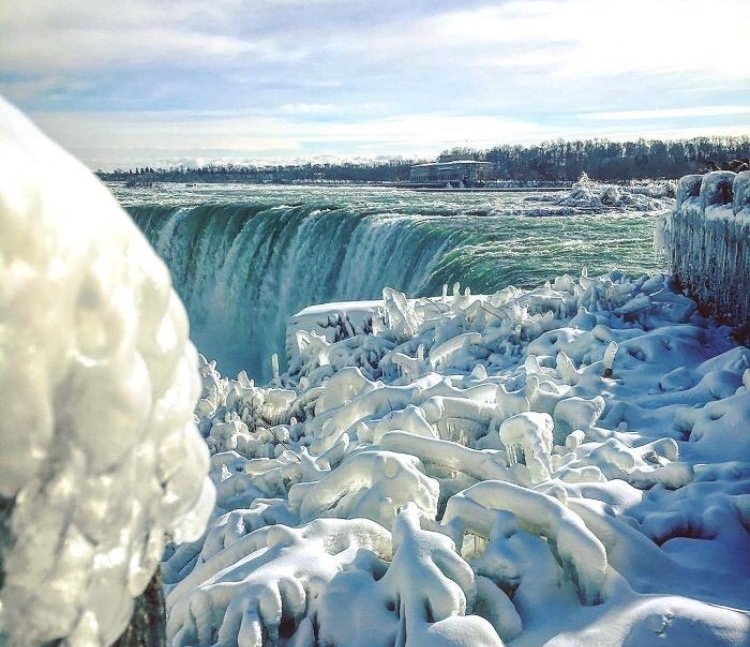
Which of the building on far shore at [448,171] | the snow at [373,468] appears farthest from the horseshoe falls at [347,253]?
the building on far shore at [448,171]

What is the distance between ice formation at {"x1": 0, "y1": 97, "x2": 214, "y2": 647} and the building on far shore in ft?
167

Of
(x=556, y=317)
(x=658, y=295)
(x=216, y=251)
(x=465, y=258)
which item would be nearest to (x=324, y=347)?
(x=556, y=317)

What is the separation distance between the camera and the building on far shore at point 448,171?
174ft

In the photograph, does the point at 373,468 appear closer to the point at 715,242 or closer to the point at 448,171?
the point at 715,242

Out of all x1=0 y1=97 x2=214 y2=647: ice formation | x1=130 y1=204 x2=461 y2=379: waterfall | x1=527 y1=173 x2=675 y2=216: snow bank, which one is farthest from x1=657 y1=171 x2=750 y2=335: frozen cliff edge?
x1=527 y1=173 x2=675 y2=216: snow bank

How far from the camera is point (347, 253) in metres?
17.3

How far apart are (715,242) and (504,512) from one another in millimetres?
3779

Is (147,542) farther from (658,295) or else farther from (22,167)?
(658,295)

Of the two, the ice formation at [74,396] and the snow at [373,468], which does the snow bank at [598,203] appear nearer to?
the snow at [373,468]

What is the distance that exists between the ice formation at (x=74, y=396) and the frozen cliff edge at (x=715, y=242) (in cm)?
481

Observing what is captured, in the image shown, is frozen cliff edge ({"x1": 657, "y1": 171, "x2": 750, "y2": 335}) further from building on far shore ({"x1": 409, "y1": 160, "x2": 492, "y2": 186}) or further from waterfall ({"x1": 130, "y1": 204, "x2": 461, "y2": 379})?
building on far shore ({"x1": 409, "y1": 160, "x2": 492, "y2": 186})

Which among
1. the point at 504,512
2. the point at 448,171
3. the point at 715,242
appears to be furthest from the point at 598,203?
the point at 448,171

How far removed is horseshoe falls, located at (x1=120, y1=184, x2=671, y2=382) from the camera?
13.9m

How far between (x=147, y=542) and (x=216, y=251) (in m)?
20.6
